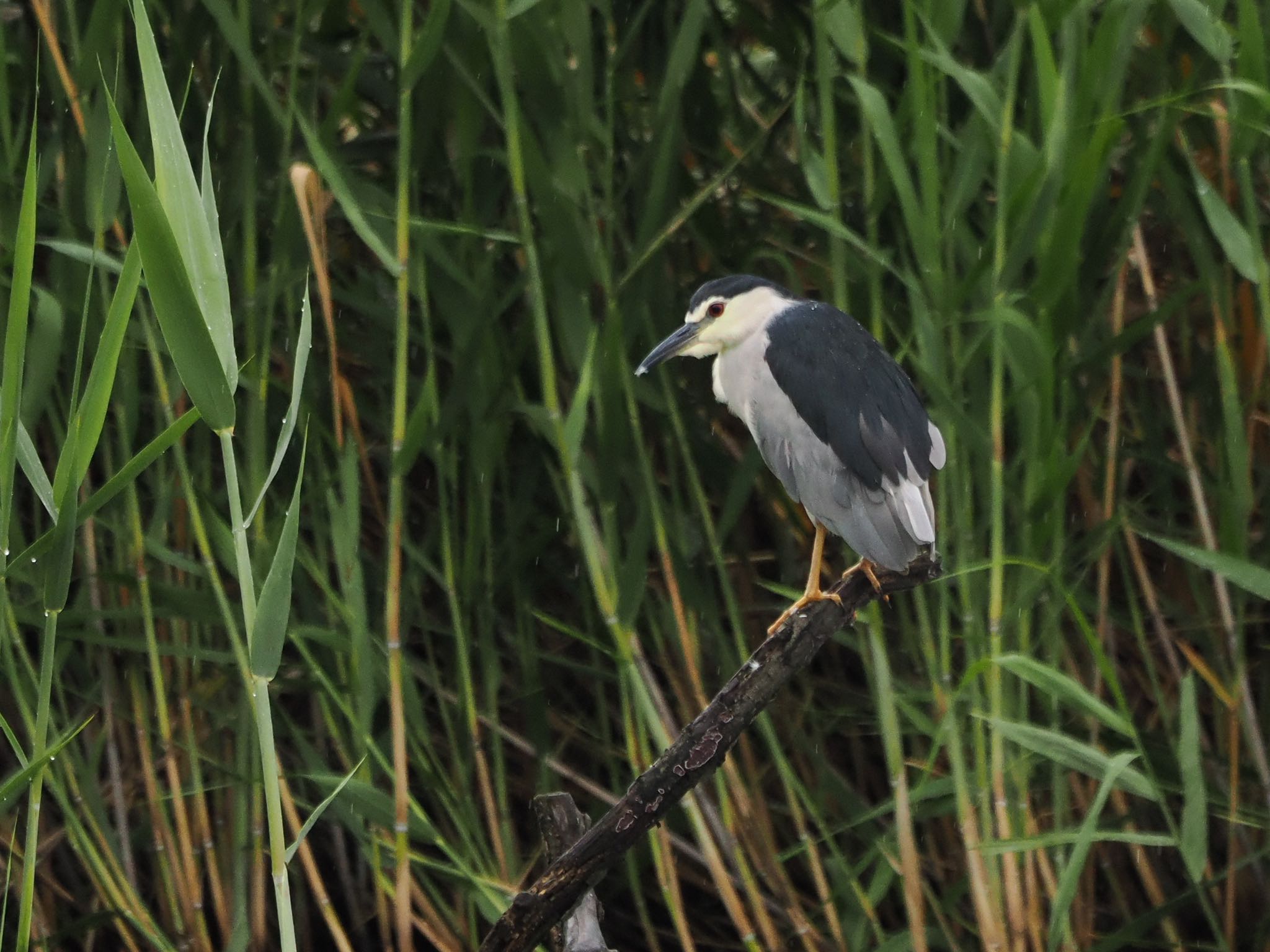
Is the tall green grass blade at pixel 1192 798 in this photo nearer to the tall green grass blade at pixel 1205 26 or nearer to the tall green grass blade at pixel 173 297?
the tall green grass blade at pixel 1205 26

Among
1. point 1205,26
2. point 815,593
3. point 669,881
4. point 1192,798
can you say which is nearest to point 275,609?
point 815,593

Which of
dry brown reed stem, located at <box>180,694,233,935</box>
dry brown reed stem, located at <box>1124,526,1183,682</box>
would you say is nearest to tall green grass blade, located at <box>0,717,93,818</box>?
dry brown reed stem, located at <box>180,694,233,935</box>

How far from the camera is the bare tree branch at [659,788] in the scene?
113cm

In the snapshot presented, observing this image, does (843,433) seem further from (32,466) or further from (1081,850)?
(32,466)

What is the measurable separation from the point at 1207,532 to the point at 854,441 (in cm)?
58

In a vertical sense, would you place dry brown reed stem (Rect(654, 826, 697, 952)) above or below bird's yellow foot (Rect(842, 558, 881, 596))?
below

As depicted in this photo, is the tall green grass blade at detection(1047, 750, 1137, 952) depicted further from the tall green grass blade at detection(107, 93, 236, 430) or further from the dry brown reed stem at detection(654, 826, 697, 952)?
the tall green grass blade at detection(107, 93, 236, 430)

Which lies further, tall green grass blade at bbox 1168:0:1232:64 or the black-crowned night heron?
tall green grass blade at bbox 1168:0:1232:64

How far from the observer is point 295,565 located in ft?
5.86

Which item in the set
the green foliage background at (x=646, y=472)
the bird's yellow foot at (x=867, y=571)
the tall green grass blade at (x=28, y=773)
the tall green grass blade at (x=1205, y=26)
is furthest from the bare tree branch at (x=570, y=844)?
the tall green grass blade at (x=1205, y=26)

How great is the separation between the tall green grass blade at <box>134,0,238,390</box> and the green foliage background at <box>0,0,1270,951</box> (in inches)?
18.3

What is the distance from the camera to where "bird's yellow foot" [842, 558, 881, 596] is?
1.37 m

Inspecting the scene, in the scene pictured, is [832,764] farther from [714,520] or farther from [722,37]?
[722,37]

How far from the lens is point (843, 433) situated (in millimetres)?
1339
